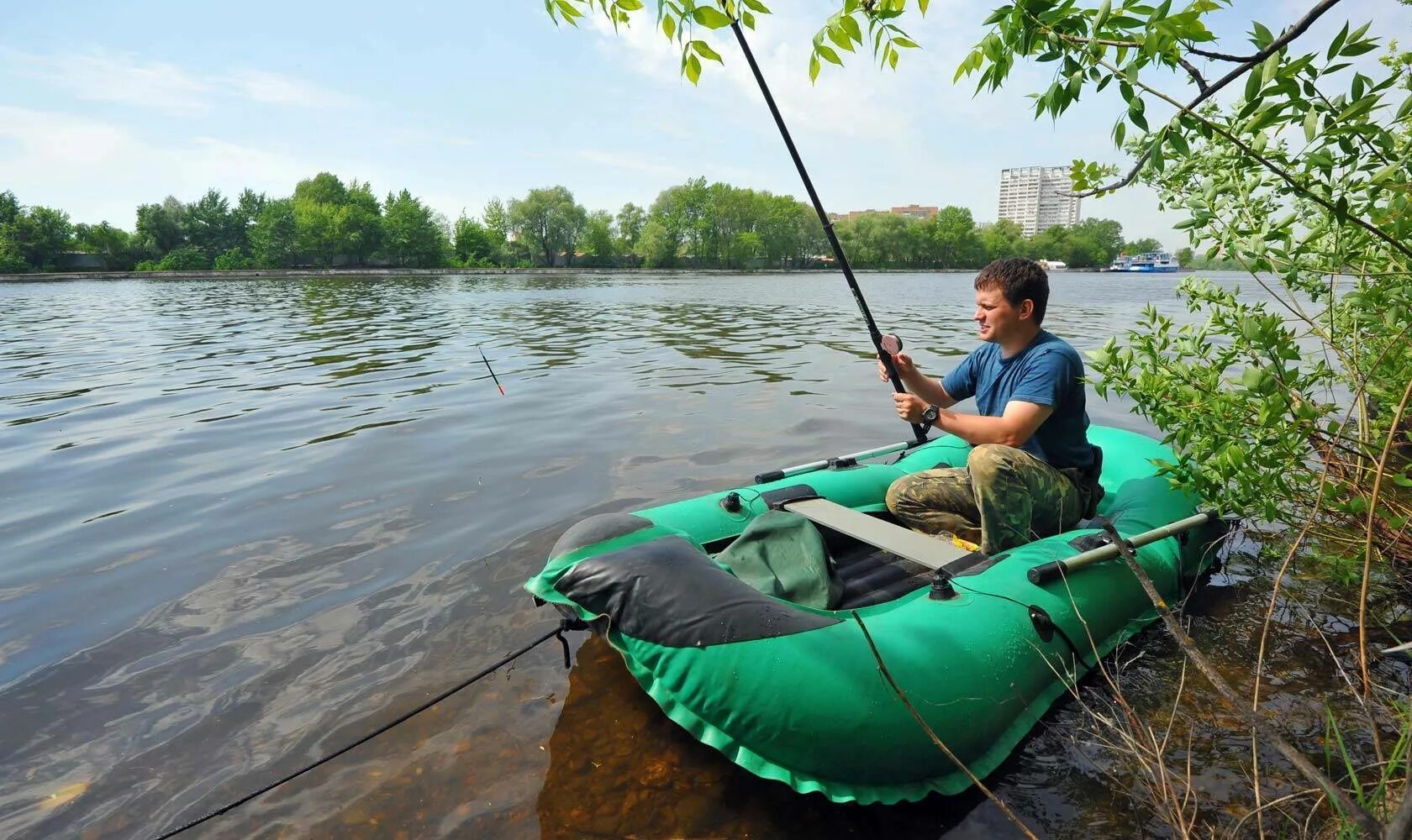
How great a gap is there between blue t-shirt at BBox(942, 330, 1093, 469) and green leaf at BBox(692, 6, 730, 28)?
239 cm

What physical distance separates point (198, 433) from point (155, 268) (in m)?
68.3

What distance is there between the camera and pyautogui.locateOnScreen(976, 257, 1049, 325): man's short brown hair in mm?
4039

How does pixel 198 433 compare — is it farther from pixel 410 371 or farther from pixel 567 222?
pixel 567 222

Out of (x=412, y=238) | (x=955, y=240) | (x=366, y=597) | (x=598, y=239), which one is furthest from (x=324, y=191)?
(x=366, y=597)

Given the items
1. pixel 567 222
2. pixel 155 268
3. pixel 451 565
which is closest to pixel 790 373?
pixel 451 565

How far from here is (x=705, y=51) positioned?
2367 millimetres

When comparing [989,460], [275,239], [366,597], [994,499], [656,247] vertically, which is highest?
[275,239]

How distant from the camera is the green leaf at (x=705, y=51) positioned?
7.69 ft

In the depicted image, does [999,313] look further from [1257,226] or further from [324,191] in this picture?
[324,191]

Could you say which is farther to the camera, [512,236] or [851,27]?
[512,236]

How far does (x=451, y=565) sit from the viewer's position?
5.01 meters

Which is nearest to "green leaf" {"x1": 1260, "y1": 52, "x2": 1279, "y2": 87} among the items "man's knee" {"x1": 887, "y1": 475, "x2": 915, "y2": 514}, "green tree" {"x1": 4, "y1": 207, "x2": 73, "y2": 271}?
"man's knee" {"x1": 887, "y1": 475, "x2": 915, "y2": 514}

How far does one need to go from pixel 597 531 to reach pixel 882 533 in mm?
1529

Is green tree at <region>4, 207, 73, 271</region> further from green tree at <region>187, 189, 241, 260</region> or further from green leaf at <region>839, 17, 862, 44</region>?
green leaf at <region>839, 17, 862, 44</region>
